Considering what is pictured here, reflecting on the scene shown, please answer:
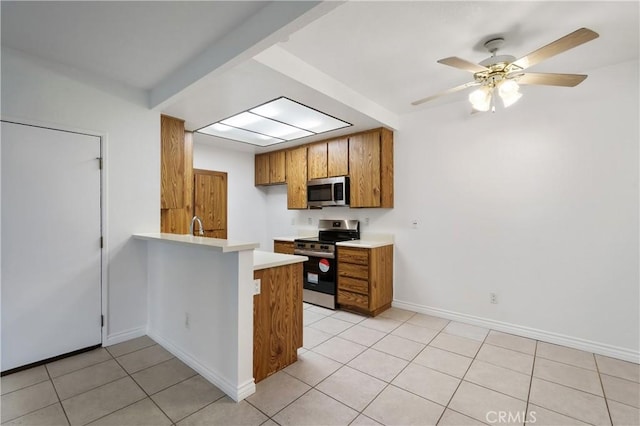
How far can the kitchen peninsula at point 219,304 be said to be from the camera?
1.97 meters

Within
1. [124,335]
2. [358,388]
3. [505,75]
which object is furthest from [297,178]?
[358,388]

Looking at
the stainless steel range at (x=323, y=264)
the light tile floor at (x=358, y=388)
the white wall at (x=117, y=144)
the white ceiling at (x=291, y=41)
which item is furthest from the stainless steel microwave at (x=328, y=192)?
the white wall at (x=117, y=144)

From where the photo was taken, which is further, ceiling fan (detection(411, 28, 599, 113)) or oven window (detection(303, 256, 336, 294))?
oven window (detection(303, 256, 336, 294))

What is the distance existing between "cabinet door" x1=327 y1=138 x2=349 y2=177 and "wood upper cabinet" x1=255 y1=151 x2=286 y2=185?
985 mm

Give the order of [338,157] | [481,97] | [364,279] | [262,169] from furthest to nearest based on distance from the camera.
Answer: [262,169] < [338,157] < [364,279] < [481,97]

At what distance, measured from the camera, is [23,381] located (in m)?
2.11

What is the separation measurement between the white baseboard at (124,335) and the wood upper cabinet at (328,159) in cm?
287

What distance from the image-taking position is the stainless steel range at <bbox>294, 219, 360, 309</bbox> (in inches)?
149

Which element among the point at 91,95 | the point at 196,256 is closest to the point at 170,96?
the point at 91,95

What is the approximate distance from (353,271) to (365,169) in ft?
4.41

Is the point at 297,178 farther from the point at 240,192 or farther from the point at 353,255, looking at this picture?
the point at 353,255

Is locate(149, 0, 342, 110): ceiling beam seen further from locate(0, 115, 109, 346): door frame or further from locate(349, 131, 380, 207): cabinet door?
locate(349, 131, 380, 207): cabinet door

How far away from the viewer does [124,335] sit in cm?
279

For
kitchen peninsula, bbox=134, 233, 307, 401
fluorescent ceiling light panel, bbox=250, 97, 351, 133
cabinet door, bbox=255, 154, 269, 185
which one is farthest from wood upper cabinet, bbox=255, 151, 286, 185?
kitchen peninsula, bbox=134, 233, 307, 401
